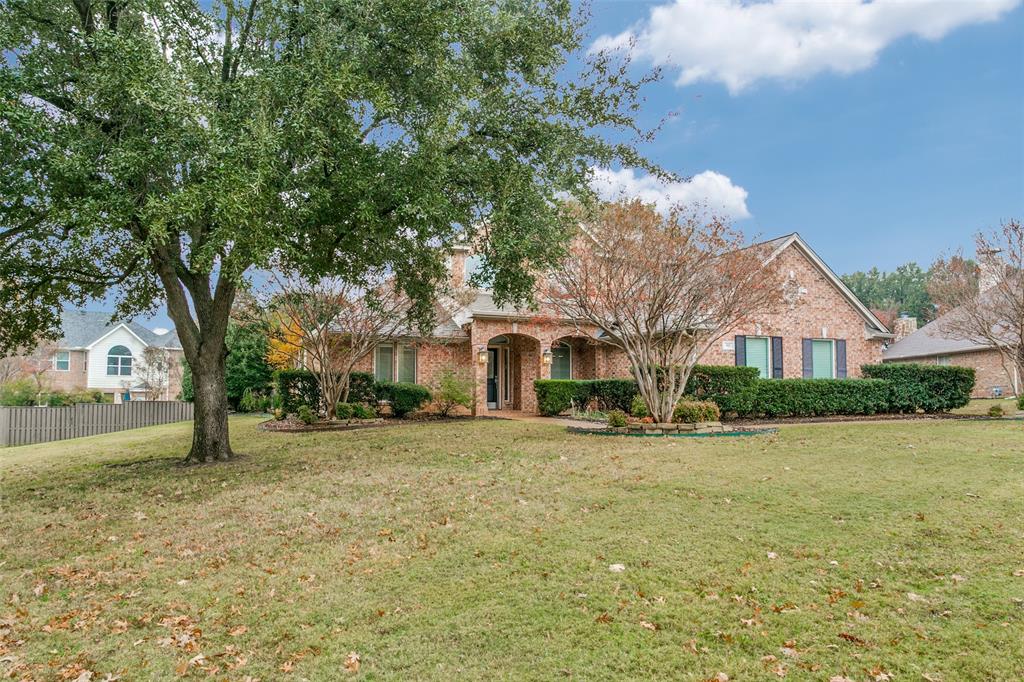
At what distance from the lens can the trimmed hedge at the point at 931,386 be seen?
19.3 metres

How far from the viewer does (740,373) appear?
57.9ft

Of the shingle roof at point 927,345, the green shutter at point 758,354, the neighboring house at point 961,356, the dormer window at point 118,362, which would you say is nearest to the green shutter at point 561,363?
the green shutter at point 758,354

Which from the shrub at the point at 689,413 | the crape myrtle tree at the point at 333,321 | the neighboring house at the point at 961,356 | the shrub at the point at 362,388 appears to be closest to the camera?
the shrub at the point at 689,413

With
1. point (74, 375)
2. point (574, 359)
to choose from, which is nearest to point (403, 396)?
point (574, 359)

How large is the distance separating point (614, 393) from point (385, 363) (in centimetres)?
757

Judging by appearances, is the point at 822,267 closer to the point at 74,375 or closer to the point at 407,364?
the point at 407,364

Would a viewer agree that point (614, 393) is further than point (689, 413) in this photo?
Yes

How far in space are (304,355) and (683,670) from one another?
16731 millimetres

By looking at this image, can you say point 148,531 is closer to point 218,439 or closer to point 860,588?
point 218,439

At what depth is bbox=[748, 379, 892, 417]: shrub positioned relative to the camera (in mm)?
17672

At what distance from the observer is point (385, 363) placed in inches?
821

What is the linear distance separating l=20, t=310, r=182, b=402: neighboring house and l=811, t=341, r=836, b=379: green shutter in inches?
1373

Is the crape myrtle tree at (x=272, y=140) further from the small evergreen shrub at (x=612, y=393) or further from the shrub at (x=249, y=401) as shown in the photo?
the shrub at (x=249, y=401)

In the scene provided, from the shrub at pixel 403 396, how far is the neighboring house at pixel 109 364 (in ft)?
82.5
